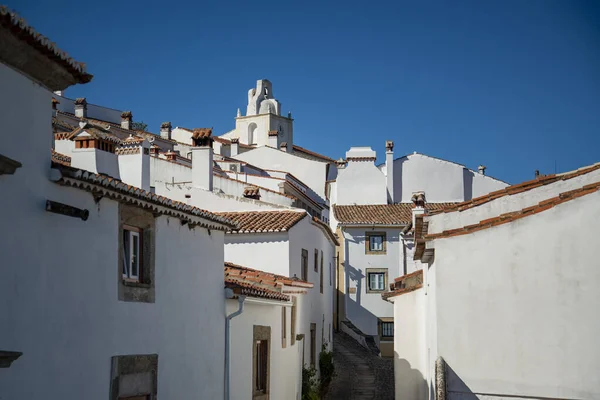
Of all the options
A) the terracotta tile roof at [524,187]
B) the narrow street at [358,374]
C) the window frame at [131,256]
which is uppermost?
the terracotta tile roof at [524,187]

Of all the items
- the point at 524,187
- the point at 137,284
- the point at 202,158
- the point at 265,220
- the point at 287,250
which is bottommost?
the point at 137,284

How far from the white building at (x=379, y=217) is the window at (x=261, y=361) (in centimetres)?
2078

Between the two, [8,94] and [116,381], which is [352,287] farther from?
[8,94]

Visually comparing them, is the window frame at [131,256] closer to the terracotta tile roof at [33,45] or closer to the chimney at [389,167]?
the terracotta tile roof at [33,45]

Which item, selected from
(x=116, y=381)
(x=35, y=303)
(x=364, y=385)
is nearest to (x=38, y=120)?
(x=35, y=303)

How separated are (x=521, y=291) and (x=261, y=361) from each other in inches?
292

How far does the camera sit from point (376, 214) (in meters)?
45.8

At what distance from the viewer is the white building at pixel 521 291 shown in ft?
44.3

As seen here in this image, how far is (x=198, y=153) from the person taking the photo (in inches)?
1045

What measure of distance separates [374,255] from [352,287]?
2.10m

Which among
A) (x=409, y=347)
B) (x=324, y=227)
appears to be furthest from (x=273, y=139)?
(x=409, y=347)

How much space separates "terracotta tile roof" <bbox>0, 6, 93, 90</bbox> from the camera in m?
8.96

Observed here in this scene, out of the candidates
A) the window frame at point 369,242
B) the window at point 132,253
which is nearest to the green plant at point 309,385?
the window at point 132,253

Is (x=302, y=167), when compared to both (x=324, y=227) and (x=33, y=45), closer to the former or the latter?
(x=324, y=227)
